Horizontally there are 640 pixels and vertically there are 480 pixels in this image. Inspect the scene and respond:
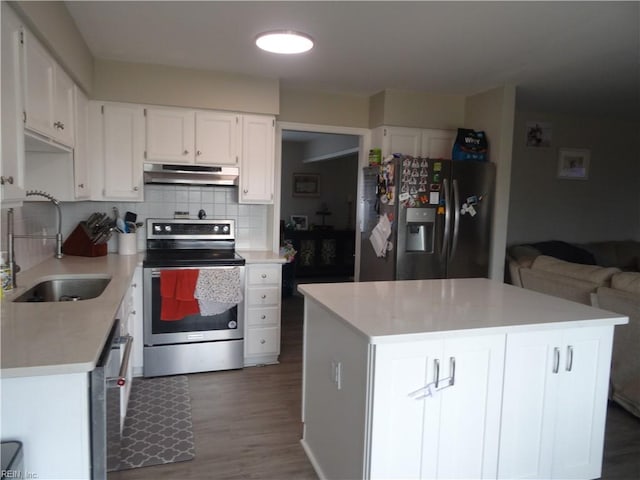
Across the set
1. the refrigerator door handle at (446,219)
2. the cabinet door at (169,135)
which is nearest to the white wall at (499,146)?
the refrigerator door handle at (446,219)

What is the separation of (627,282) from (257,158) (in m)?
2.85

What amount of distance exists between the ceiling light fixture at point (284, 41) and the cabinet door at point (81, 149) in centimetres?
128

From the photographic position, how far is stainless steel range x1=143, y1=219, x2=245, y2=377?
3.25 m

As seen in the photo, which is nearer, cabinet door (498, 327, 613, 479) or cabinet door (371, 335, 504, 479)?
cabinet door (371, 335, 504, 479)

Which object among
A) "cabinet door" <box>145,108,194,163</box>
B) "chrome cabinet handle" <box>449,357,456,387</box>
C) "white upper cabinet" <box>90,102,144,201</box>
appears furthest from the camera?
"cabinet door" <box>145,108,194,163</box>

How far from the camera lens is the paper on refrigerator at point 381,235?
12.5 feet

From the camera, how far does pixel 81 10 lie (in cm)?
245

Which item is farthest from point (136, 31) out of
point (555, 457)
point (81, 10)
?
point (555, 457)

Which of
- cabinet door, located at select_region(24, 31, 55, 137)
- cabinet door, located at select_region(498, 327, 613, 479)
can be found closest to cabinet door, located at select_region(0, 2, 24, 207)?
cabinet door, located at select_region(24, 31, 55, 137)

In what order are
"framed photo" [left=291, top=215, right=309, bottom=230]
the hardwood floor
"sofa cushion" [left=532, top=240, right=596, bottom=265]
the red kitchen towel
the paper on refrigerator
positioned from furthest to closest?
1. "framed photo" [left=291, top=215, right=309, bottom=230]
2. "sofa cushion" [left=532, top=240, right=596, bottom=265]
3. the paper on refrigerator
4. the red kitchen towel
5. the hardwood floor

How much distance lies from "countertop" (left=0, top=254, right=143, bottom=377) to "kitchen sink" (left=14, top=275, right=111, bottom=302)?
0.08 metres

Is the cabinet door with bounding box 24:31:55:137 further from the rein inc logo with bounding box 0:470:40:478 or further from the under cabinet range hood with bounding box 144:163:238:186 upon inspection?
the rein inc logo with bounding box 0:470:40:478

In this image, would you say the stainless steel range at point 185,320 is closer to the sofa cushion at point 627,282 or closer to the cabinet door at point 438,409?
the cabinet door at point 438,409

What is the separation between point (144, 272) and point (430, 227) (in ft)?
7.67
